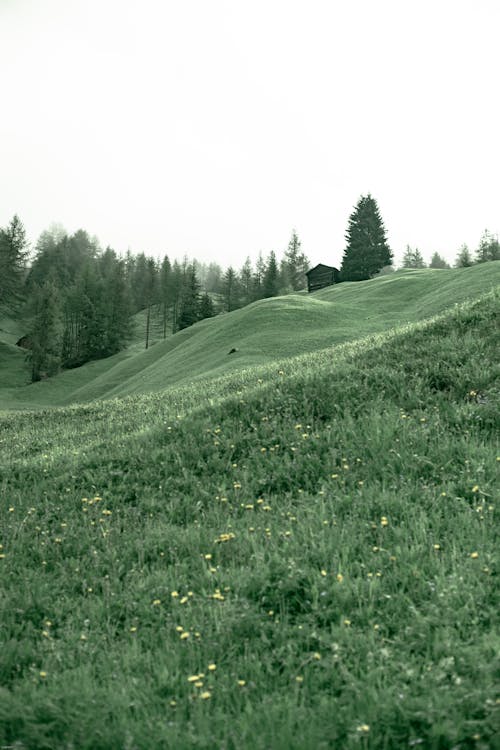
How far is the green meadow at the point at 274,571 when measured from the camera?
3.56 m

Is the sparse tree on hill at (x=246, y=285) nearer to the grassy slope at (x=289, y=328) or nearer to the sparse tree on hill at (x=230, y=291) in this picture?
the sparse tree on hill at (x=230, y=291)

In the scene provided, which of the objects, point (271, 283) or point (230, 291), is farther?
point (230, 291)

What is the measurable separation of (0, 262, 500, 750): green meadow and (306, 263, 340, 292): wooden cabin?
239ft

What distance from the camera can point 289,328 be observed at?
38.9m

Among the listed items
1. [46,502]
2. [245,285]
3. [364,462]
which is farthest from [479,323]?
[245,285]

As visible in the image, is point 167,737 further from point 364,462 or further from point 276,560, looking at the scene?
point 364,462

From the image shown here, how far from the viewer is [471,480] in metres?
6.45

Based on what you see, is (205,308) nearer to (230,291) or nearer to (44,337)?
(230,291)

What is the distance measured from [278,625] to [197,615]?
2.16 feet

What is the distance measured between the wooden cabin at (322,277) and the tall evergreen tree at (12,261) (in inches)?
1671

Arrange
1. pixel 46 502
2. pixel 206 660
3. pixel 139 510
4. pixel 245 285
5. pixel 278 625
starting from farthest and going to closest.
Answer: pixel 245 285, pixel 46 502, pixel 139 510, pixel 278 625, pixel 206 660

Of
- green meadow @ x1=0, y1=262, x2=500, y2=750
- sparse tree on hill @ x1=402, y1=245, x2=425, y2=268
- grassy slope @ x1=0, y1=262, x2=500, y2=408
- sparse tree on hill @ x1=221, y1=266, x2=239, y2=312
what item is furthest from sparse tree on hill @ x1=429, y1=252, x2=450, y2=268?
green meadow @ x1=0, y1=262, x2=500, y2=750

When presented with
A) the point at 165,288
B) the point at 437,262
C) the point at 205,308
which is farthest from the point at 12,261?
the point at 437,262

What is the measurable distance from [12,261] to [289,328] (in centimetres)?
6624
